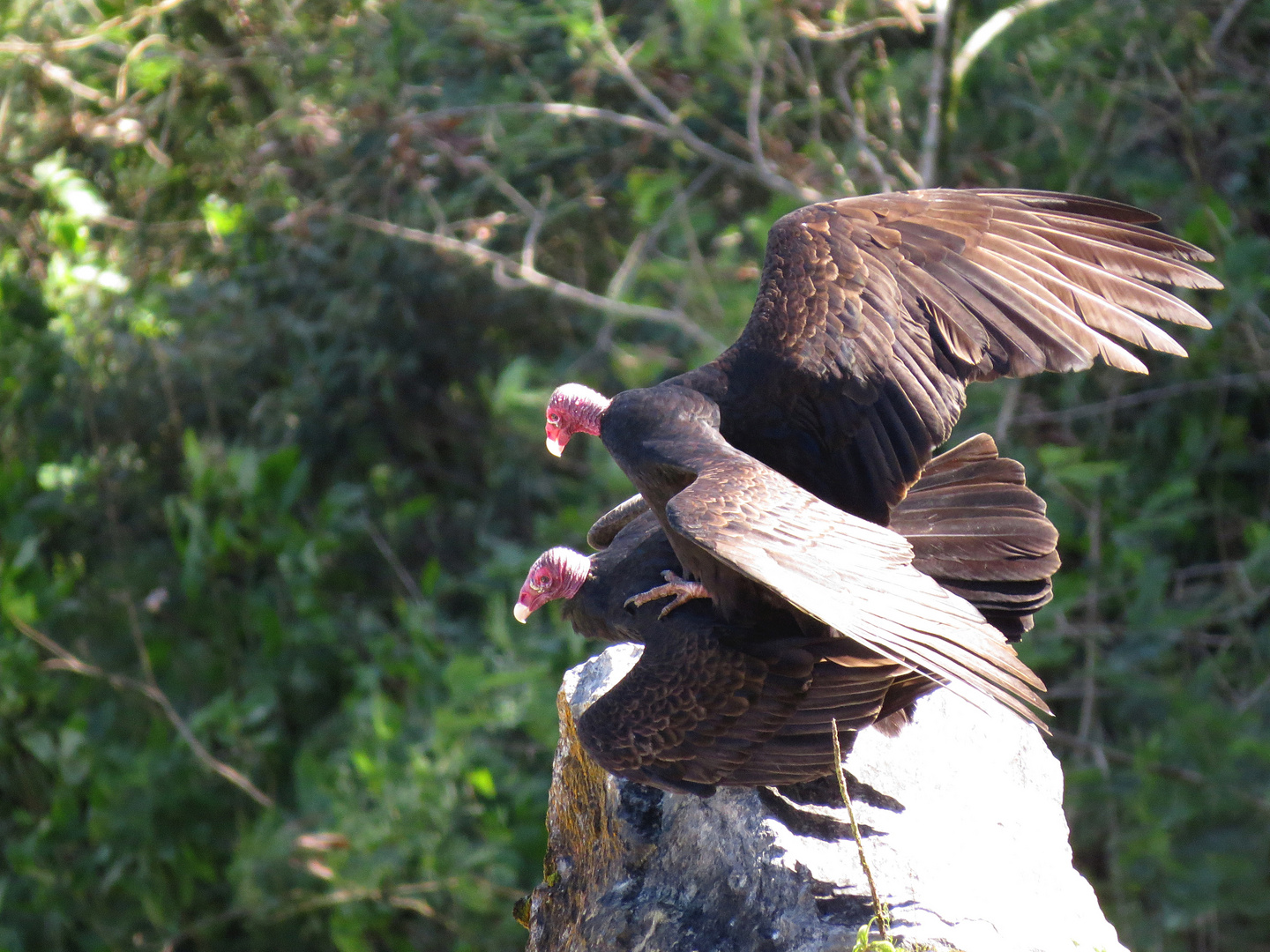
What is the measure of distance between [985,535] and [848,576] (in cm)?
70

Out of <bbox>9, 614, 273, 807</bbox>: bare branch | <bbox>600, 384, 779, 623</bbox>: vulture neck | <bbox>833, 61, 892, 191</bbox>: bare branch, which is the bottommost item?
<bbox>9, 614, 273, 807</bbox>: bare branch

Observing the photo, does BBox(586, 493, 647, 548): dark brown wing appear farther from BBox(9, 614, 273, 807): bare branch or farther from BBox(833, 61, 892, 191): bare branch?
BBox(9, 614, 273, 807): bare branch

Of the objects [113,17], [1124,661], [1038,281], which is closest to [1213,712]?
[1124,661]

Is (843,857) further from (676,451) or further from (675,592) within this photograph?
(676,451)

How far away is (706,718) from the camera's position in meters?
2.30

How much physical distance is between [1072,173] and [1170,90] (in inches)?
16.7

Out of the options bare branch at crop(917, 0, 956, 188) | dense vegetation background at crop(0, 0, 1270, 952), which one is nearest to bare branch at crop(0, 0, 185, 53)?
dense vegetation background at crop(0, 0, 1270, 952)

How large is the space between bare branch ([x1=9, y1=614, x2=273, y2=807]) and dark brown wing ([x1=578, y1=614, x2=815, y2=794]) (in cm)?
288

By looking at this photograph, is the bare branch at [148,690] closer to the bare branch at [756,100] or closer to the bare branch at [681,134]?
the bare branch at [681,134]

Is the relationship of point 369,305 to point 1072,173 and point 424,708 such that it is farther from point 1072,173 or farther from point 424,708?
point 1072,173

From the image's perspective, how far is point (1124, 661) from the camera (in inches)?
174

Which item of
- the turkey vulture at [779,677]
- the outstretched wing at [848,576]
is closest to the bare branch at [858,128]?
the turkey vulture at [779,677]

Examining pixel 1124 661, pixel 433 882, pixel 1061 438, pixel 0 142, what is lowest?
pixel 433 882

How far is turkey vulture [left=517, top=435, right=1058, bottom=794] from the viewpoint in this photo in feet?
7.54
